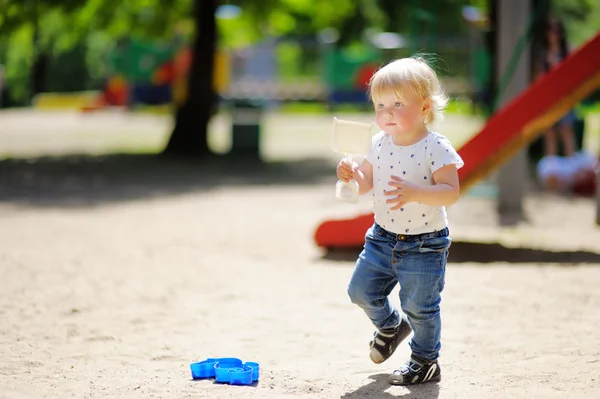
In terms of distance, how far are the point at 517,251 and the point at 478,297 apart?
1.75 metres

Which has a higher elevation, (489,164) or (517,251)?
(489,164)

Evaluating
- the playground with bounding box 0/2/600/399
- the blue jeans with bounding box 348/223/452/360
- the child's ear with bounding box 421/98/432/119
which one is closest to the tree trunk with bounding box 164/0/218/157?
the playground with bounding box 0/2/600/399

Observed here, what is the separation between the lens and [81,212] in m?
9.88

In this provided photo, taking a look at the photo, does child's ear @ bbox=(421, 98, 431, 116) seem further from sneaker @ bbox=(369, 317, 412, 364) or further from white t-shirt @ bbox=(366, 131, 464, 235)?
sneaker @ bbox=(369, 317, 412, 364)

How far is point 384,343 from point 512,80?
655cm

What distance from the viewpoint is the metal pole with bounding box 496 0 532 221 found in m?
10.1

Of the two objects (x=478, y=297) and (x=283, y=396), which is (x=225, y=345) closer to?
(x=283, y=396)

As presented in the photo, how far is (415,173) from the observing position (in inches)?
154

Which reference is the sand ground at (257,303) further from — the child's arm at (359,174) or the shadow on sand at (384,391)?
the child's arm at (359,174)

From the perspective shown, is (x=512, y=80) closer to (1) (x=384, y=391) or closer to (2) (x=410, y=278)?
(2) (x=410, y=278)

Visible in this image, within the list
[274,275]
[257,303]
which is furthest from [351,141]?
[274,275]

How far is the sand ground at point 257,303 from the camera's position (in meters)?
4.08

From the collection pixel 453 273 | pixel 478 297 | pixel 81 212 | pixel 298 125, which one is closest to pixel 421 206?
pixel 478 297

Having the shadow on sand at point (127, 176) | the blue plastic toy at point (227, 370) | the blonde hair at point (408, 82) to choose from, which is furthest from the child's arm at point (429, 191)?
the shadow on sand at point (127, 176)
